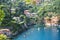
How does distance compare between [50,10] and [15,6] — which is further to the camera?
[50,10]

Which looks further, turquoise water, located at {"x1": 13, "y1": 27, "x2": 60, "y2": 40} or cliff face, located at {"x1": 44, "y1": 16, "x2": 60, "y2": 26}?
cliff face, located at {"x1": 44, "y1": 16, "x2": 60, "y2": 26}

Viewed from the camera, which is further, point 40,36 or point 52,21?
point 52,21

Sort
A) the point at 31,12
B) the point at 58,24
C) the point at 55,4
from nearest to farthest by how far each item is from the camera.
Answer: the point at 58,24 < the point at 55,4 < the point at 31,12

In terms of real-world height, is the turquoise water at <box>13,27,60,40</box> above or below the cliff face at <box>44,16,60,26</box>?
above

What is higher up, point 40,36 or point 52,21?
point 40,36

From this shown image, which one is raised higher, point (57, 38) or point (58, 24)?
point (57, 38)

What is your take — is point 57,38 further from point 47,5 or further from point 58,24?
point 47,5

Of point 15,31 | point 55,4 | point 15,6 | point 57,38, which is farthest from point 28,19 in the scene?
point 57,38

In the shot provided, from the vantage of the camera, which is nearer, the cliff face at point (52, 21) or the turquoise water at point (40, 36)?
the turquoise water at point (40, 36)

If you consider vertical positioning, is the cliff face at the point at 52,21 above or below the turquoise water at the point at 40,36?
below

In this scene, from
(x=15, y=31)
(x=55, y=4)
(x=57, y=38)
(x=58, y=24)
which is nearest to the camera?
(x=57, y=38)
